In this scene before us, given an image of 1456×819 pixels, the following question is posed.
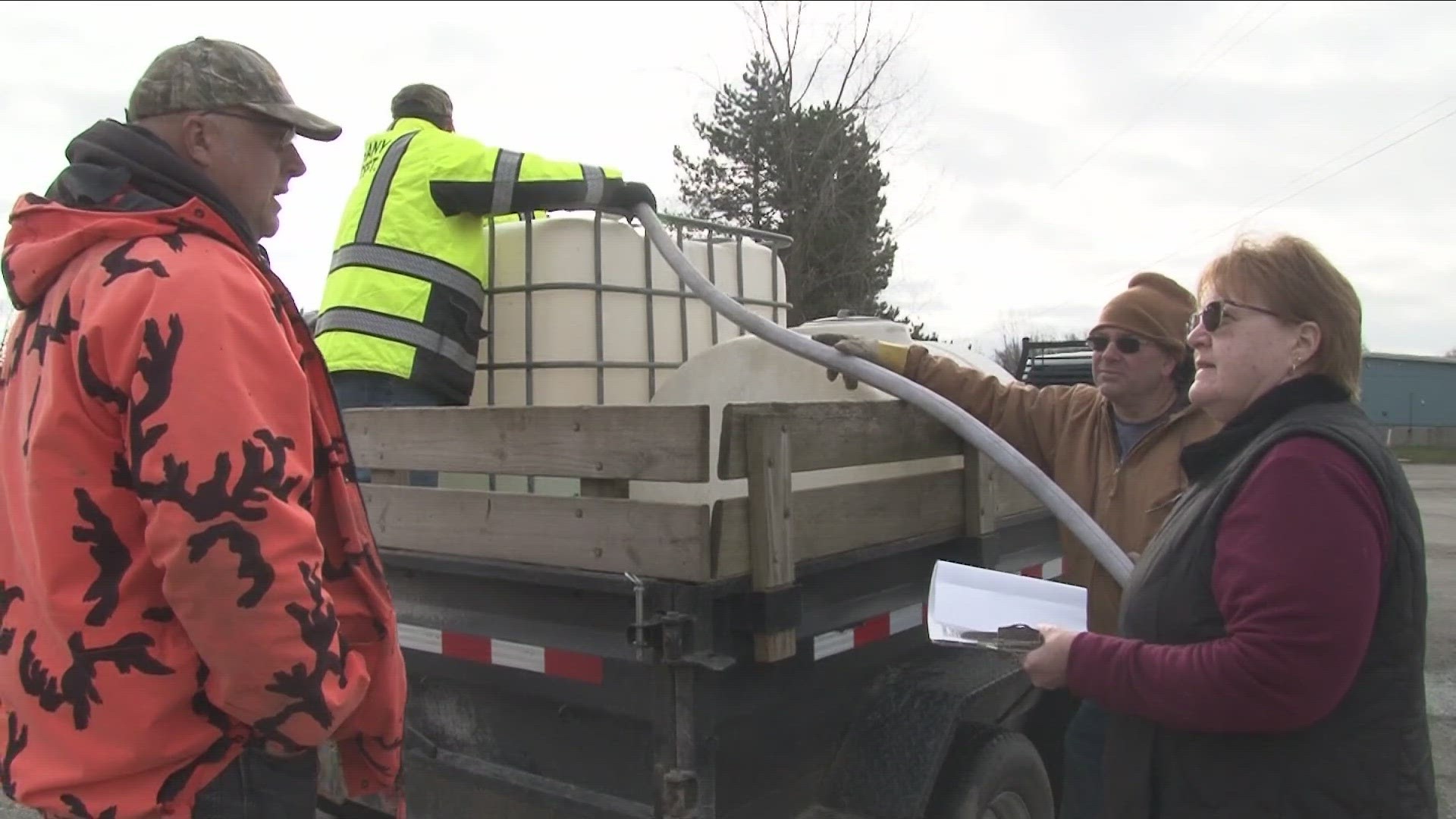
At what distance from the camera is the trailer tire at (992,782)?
2.55 m

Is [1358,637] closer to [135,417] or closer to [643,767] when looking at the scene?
[643,767]

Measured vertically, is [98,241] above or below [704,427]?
above

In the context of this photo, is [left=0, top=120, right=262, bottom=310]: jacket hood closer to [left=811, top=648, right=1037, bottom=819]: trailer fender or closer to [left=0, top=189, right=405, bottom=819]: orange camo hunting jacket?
[left=0, top=189, right=405, bottom=819]: orange camo hunting jacket

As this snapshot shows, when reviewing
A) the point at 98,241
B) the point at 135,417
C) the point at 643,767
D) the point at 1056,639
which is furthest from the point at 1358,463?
the point at 98,241

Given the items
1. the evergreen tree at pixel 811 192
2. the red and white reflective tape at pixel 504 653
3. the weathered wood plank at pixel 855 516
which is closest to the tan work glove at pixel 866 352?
the weathered wood plank at pixel 855 516

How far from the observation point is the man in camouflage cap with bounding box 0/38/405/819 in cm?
142

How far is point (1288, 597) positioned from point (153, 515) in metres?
1.60

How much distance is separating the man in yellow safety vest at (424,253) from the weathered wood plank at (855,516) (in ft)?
5.01

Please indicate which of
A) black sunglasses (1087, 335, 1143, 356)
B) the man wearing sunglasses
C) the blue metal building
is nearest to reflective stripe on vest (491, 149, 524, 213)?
the man wearing sunglasses

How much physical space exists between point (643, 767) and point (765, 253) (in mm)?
2928

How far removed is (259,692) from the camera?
57.5 inches

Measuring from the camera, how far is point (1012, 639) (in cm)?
190

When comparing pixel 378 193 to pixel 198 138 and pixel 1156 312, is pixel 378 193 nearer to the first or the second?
pixel 198 138

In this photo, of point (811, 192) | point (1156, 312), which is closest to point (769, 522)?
point (1156, 312)
